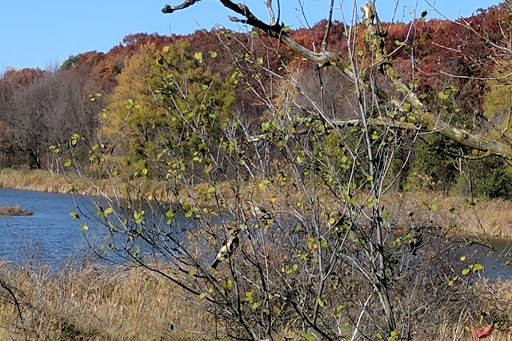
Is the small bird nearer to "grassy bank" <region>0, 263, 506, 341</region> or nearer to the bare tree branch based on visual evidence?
the bare tree branch

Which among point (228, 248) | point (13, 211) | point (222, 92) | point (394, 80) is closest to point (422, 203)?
point (394, 80)

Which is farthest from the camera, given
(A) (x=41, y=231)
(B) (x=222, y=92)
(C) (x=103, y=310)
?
(B) (x=222, y=92)

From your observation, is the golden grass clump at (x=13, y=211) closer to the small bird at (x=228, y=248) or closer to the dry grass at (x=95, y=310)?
the dry grass at (x=95, y=310)

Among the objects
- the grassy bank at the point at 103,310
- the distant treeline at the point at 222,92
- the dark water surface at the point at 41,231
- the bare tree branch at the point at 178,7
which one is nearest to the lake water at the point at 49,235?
the dark water surface at the point at 41,231

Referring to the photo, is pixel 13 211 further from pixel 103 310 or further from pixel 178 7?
pixel 178 7

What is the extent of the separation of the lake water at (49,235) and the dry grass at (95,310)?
1.04 feet

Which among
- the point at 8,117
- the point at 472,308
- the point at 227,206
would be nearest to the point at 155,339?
the point at 227,206

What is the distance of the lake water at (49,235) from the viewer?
881 cm

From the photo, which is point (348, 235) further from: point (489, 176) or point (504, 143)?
point (489, 176)

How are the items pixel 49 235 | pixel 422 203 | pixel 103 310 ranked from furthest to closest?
1. pixel 49 235
2. pixel 103 310
3. pixel 422 203

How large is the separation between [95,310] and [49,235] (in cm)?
1140

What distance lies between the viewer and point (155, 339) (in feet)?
21.3

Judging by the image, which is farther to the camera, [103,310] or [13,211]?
[13,211]

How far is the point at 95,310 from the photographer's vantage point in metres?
6.98
